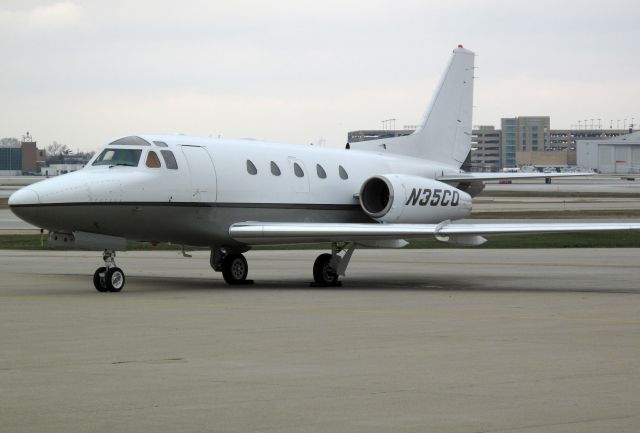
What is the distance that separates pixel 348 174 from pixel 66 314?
10.4 metres

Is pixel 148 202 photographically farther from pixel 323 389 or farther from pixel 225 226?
pixel 323 389

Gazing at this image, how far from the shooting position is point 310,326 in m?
16.0

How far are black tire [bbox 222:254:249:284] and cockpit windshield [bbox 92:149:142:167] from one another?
326 centimetres

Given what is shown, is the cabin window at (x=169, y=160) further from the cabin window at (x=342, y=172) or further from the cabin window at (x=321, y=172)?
the cabin window at (x=342, y=172)

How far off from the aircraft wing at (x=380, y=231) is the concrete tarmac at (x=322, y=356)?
101 centimetres

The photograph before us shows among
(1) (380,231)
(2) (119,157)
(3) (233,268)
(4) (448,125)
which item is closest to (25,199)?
(2) (119,157)

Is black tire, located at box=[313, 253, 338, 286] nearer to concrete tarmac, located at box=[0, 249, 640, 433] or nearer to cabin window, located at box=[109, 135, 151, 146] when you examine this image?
concrete tarmac, located at box=[0, 249, 640, 433]

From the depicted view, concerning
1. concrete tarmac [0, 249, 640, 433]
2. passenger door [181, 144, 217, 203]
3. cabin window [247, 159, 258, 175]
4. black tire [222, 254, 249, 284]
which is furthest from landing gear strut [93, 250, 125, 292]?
cabin window [247, 159, 258, 175]

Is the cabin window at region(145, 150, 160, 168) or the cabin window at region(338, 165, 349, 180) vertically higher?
the cabin window at region(145, 150, 160, 168)

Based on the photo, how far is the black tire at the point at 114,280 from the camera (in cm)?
2156

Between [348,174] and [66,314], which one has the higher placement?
[348,174]

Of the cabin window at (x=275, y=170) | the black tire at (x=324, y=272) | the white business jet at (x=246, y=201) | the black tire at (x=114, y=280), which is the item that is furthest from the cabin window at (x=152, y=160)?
the black tire at (x=324, y=272)

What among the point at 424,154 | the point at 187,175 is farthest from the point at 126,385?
the point at 424,154

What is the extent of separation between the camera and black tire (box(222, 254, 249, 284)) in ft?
80.7
